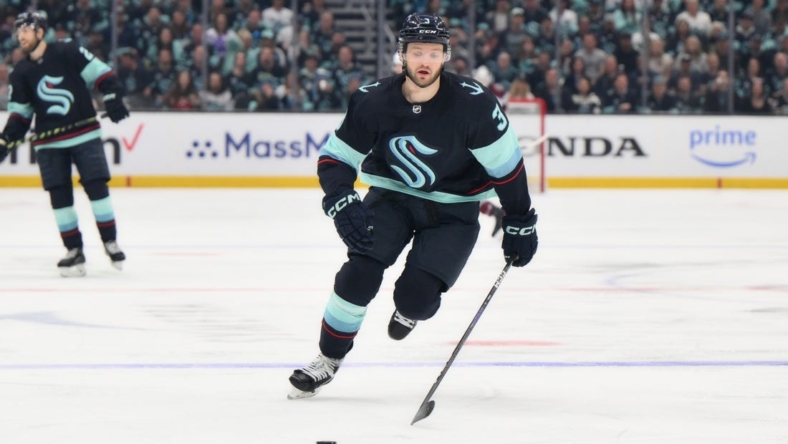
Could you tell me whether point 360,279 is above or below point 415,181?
below

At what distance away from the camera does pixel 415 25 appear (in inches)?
148

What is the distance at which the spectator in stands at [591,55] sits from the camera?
14.6m

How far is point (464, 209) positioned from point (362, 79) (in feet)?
34.5

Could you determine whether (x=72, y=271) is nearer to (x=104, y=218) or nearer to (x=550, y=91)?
(x=104, y=218)

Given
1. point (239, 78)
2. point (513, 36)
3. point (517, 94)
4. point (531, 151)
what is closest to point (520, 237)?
point (531, 151)

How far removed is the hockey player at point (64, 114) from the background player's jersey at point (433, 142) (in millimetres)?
3405

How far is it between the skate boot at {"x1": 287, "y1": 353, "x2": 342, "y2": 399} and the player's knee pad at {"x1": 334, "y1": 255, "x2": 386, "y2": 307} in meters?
0.19

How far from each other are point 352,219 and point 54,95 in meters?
3.69

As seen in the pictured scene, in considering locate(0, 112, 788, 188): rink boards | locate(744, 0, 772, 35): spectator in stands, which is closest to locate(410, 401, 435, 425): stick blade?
locate(0, 112, 788, 188): rink boards

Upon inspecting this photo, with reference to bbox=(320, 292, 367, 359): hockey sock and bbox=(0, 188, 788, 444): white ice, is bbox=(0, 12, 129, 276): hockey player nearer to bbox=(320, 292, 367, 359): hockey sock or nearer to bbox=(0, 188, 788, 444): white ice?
bbox=(0, 188, 788, 444): white ice

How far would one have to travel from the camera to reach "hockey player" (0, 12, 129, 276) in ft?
22.9

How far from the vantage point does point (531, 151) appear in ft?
45.0

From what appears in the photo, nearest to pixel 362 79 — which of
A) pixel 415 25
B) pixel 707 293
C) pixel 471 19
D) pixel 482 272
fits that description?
pixel 471 19

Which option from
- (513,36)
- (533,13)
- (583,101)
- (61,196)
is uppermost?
(61,196)
